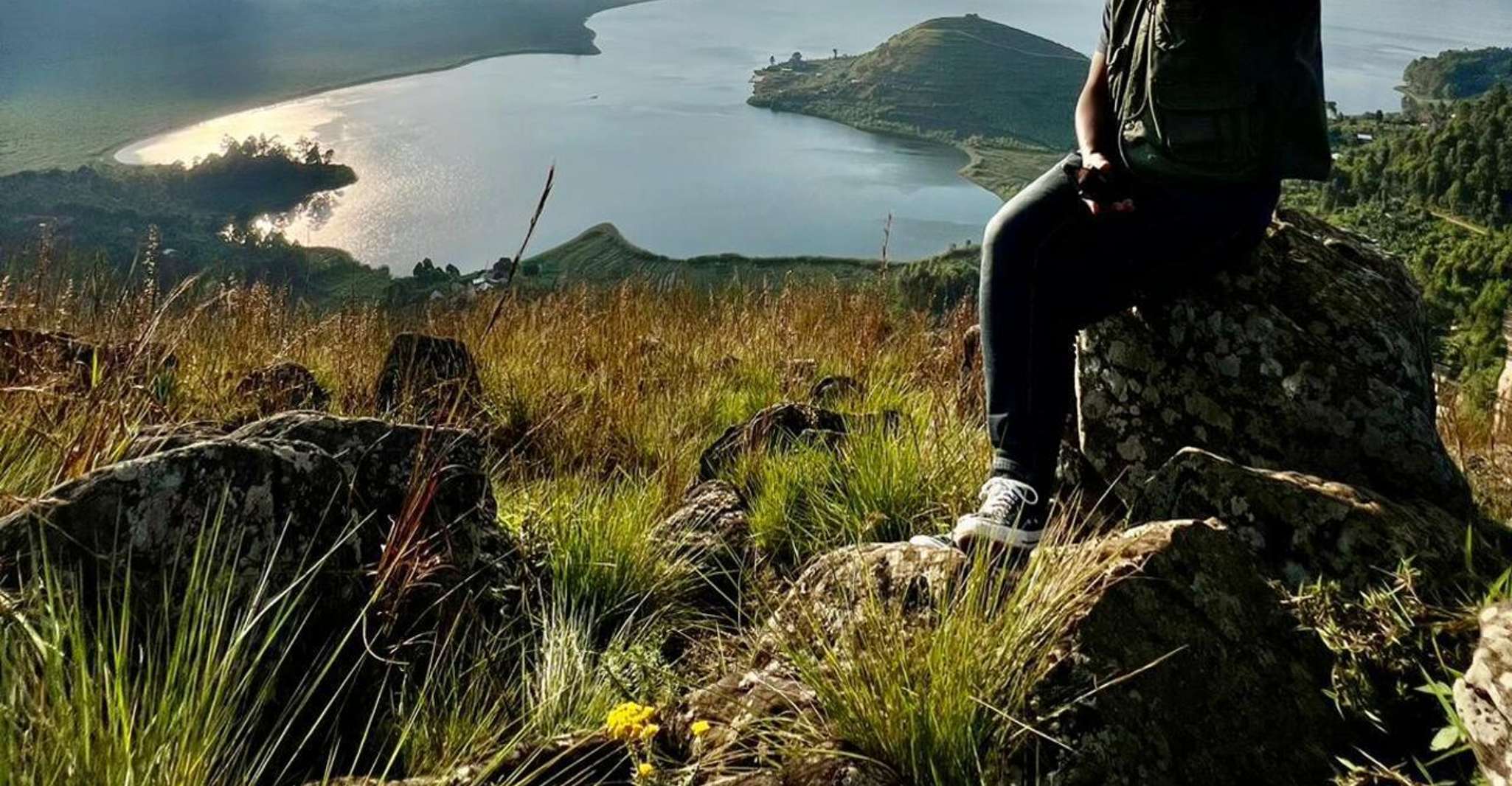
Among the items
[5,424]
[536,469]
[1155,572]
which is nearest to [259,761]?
[5,424]

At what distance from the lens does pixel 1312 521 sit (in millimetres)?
1519

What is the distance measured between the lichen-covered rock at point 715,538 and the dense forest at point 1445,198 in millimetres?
58144

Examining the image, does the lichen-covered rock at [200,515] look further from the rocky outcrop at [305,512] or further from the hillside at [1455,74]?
the hillside at [1455,74]

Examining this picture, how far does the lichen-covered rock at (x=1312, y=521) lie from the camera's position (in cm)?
143

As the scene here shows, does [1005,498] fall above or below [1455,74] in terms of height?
below

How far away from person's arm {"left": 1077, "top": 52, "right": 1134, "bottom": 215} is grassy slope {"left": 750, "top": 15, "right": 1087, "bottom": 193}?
9857cm

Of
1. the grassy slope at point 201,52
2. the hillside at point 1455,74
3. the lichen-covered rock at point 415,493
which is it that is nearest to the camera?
the lichen-covered rock at point 415,493

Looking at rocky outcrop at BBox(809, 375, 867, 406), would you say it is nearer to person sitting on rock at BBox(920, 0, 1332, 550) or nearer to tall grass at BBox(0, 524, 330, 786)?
person sitting on rock at BBox(920, 0, 1332, 550)

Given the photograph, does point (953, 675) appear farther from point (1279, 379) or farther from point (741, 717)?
point (1279, 379)

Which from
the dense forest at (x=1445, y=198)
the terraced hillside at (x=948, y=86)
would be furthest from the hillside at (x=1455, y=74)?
the dense forest at (x=1445, y=198)

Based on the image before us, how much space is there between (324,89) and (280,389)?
11937cm

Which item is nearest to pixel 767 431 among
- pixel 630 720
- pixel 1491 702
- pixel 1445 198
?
pixel 630 720

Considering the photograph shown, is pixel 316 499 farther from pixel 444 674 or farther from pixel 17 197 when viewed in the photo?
pixel 17 197

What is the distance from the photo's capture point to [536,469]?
9.69 ft
